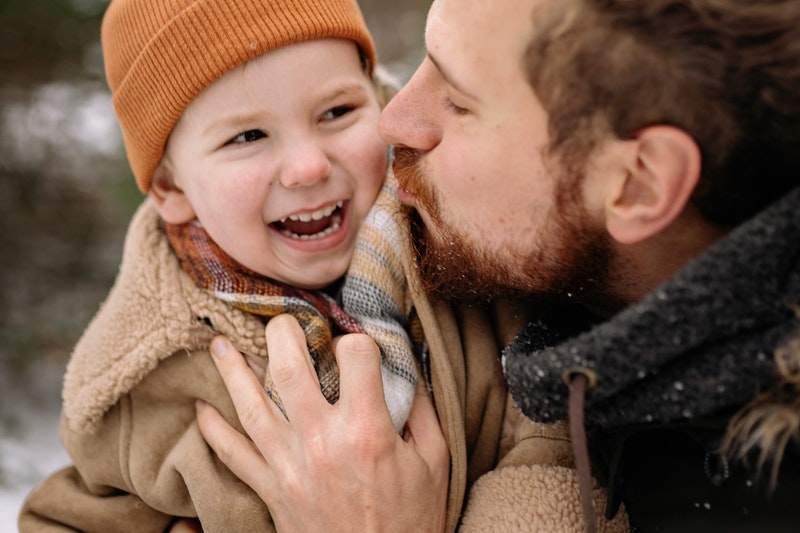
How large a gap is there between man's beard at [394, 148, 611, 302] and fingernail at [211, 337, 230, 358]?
504 millimetres

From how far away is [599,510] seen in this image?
5.27 feet

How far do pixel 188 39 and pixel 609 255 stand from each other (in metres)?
1.07

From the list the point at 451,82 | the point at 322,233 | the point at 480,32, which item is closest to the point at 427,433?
the point at 322,233

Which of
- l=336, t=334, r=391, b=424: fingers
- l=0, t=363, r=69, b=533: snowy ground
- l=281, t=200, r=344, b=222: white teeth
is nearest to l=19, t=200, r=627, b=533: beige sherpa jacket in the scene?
l=336, t=334, r=391, b=424: fingers

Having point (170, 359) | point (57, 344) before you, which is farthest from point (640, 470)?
point (57, 344)

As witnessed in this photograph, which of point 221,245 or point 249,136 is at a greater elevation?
point 249,136

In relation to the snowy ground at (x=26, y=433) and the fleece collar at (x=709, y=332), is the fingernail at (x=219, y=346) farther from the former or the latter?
the snowy ground at (x=26, y=433)

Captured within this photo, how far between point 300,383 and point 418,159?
56cm

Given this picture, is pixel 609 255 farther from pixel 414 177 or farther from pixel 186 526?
pixel 186 526

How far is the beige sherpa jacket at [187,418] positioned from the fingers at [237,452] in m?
0.04

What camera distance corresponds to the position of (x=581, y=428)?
4.19ft

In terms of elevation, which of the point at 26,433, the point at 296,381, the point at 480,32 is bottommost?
the point at 26,433

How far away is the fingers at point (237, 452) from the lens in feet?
5.41

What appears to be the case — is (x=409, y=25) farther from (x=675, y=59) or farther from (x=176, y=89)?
(x=675, y=59)
